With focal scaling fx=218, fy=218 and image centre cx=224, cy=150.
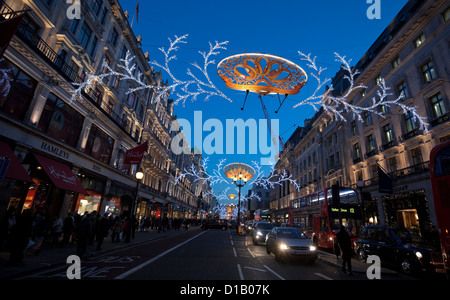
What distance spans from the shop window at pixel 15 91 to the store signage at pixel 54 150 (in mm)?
1923

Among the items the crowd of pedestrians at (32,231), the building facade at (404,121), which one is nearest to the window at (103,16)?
the crowd of pedestrians at (32,231)

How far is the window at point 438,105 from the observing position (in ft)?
57.6

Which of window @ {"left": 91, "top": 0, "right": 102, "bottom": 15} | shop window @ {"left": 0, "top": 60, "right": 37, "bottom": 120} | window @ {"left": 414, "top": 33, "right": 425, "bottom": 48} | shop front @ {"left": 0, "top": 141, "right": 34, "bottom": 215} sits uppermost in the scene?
window @ {"left": 414, "top": 33, "right": 425, "bottom": 48}

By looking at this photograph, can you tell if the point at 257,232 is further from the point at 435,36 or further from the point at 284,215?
the point at 284,215

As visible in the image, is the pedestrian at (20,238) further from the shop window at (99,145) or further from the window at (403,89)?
the window at (403,89)

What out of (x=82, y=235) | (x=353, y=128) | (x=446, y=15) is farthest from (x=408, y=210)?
(x=82, y=235)

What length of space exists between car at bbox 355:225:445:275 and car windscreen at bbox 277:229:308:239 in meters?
3.15

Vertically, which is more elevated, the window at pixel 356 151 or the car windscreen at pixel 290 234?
the window at pixel 356 151

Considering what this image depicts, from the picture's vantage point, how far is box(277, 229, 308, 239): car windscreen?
10500mm

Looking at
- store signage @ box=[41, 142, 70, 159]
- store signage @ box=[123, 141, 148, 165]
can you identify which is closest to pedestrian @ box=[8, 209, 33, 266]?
store signage @ box=[41, 142, 70, 159]

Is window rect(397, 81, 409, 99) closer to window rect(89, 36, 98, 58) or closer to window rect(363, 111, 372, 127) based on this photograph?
window rect(363, 111, 372, 127)

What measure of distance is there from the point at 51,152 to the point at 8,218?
516 centimetres

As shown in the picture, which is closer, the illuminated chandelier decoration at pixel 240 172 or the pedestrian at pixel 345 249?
the pedestrian at pixel 345 249

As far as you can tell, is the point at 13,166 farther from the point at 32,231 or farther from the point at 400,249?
the point at 400,249
